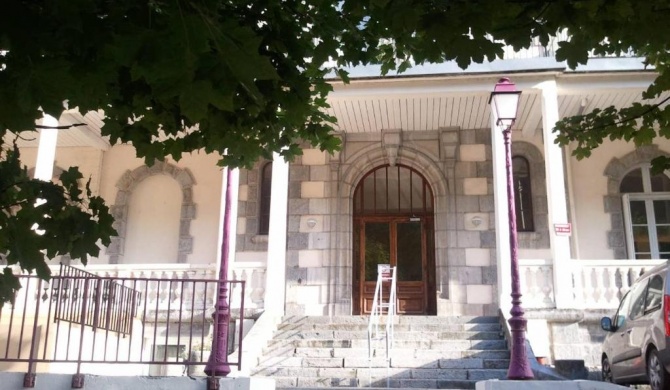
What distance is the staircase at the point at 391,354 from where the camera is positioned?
7719 mm

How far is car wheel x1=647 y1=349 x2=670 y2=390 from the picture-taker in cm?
584

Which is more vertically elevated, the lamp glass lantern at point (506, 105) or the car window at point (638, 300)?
the lamp glass lantern at point (506, 105)

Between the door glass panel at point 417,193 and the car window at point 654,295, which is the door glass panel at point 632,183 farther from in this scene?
the car window at point 654,295

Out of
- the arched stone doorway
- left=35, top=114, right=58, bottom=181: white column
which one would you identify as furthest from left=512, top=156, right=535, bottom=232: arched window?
left=35, top=114, right=58, bottom=181: white column

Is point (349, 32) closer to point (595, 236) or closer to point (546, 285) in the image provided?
point (546, 285)

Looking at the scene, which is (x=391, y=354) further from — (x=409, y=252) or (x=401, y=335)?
(x=409, y=252)

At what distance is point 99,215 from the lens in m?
3.30

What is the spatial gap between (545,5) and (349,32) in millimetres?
1348

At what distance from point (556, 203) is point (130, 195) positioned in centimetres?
834

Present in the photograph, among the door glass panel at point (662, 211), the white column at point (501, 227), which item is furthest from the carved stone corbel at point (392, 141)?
the door glass panel at point (662, 211)

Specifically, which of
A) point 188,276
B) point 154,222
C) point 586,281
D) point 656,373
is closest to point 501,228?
point 586,281

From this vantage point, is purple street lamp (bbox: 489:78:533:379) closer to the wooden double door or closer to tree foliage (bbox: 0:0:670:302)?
tree foliage (bbox: 0:0:670:302)

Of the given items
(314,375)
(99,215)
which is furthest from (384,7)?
(314,375)

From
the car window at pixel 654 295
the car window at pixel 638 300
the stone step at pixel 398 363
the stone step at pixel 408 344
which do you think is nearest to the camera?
the car window at pixel 654 295
